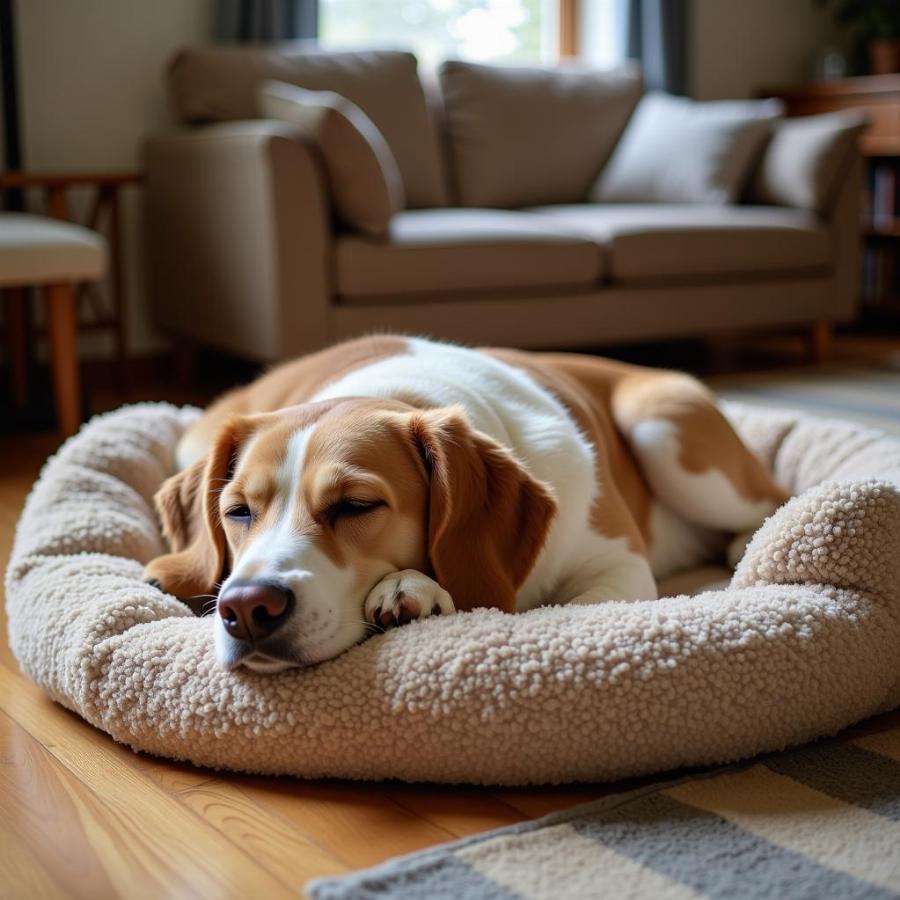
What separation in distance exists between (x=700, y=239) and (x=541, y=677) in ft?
10.7

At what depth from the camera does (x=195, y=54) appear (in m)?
4.41

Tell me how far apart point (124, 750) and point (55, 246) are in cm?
209

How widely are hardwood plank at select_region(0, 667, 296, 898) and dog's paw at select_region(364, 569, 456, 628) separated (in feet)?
1.07

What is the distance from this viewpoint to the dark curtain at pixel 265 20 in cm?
472

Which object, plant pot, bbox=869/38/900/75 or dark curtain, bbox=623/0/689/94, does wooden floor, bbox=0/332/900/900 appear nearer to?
dark curtain, bbox=623/0/689/94

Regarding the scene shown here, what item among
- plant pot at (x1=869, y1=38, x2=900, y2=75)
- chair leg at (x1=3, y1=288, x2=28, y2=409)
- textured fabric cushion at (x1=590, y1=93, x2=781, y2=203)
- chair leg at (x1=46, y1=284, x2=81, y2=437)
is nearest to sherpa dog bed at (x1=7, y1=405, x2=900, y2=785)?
chair leg at (x1=46, y1=284, x2=81, y2=437)

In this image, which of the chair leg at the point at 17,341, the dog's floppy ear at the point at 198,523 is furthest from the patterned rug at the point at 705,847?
the chair leg at the point at 17,341

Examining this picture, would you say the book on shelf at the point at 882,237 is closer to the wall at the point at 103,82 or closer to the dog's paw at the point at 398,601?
the wall at the point at 103,82

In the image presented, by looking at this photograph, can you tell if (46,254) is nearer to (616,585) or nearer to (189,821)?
(616,585)

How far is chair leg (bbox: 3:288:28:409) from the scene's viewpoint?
4.07 meters

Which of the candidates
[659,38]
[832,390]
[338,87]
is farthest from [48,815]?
Answer: [659,38]

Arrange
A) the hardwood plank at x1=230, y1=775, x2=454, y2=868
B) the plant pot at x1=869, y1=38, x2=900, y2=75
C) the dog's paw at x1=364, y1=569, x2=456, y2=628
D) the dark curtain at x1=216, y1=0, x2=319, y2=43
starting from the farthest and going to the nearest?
the plant pot at x1=869, y1=38, x2=900, y2=75, the dark curtain at x1=216, y1=0, x2=319, y2=43, the dog's paw at x1=364, y1=569, x2=456, y2=628, the hardwood plank at x1=230, y1=775, x2=454, y2=868

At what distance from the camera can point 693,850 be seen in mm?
1274

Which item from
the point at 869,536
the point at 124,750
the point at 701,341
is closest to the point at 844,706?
the point at 869,536
